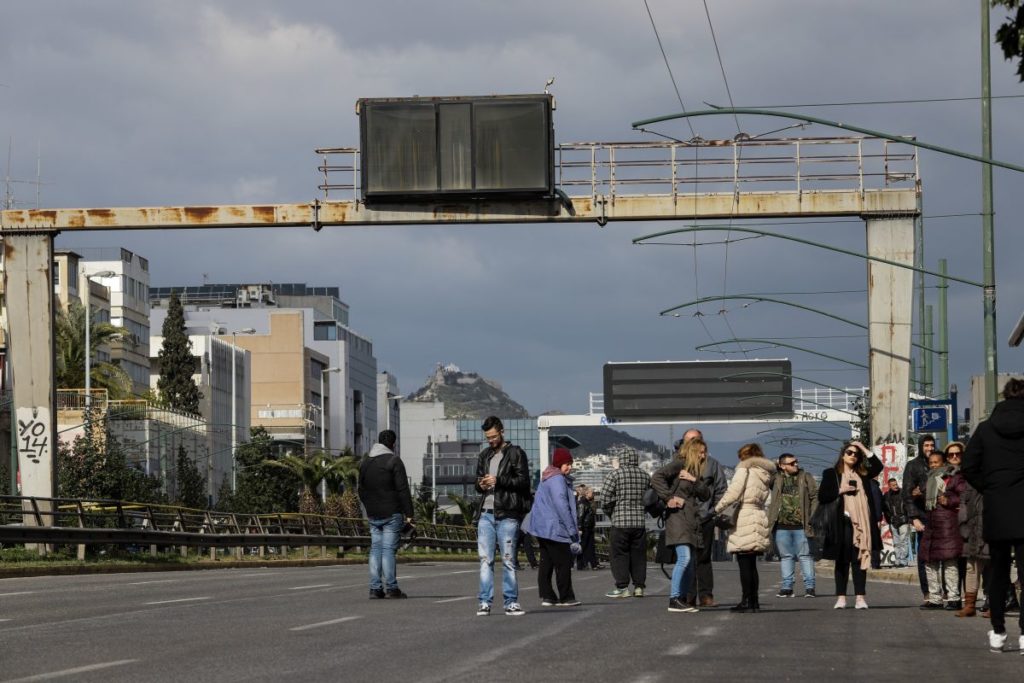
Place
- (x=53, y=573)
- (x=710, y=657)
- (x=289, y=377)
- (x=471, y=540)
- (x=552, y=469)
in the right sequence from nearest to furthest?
(x=710, y=657), (x=552, y=469), (x=53, y=573), (x=471, y=540), (x=289, y=377)

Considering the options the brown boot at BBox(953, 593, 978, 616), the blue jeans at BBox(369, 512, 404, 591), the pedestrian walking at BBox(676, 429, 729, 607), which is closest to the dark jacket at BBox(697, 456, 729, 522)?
the pedestrian walking at BBox(676, 429, 729, 607)

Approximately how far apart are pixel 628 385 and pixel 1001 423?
267ft

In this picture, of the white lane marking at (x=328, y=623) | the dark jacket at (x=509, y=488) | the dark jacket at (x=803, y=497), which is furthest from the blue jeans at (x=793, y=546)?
the white lane marking at (x=328, y=623)

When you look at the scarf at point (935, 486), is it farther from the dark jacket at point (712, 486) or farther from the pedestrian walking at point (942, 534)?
the dark jacket at point (712, 486)

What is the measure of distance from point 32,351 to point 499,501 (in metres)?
22.4

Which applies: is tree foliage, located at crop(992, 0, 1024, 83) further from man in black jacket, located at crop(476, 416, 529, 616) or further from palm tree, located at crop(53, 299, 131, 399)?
palm tree, located at crop(53, 299, 131, 399)

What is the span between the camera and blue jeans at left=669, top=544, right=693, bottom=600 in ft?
64.6

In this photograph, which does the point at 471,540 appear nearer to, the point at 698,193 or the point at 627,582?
Answer: the point at 698,193

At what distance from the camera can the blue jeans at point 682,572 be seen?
19.7 meters

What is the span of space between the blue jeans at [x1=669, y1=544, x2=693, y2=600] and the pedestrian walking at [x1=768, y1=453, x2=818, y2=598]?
6.63ft

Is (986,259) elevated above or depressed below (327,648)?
above

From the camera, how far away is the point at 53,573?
33125mm

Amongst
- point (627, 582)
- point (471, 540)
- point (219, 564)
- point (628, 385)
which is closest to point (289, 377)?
point (628, 385)

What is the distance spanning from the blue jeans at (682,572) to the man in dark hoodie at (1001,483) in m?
5.43
